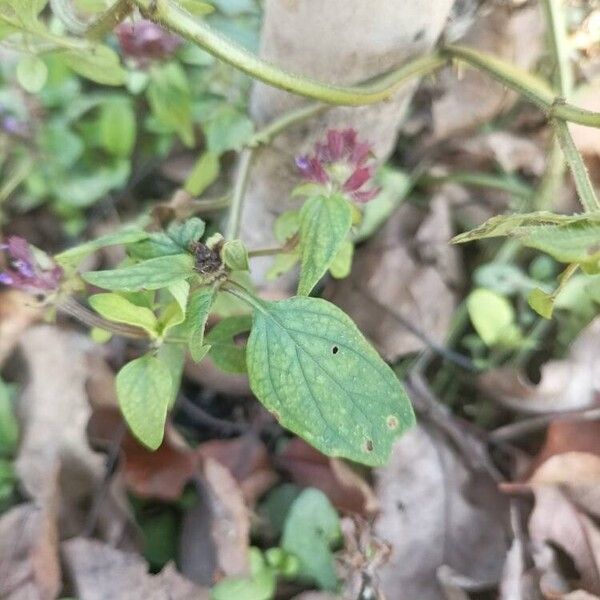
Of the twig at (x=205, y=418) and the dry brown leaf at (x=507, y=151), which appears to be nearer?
the twig at (x=205, y=418)

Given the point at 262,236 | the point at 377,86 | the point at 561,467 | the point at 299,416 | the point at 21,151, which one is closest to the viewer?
→ the point at 299,416

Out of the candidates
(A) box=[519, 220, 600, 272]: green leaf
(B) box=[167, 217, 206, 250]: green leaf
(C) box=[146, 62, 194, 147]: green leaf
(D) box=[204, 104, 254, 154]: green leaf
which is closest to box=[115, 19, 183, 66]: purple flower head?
(C) box=[146, 62, 194, 147]: green leaf

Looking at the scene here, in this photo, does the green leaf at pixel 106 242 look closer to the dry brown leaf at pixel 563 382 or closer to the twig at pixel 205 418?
the twig at pixel 205 418

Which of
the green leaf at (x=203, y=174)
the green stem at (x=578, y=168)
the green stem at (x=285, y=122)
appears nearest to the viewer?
the green stem at (x=578, y=168)

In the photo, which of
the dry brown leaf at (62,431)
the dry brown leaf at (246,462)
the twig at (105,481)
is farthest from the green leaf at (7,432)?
the dry brown leaf at (246,462)

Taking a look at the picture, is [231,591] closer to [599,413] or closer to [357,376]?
[357,376]

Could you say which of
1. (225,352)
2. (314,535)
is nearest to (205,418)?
(314,535)

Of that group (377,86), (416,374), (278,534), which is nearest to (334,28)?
(377,86)
